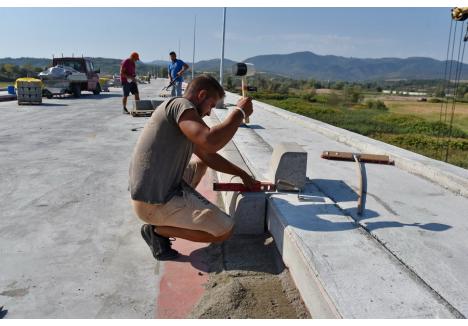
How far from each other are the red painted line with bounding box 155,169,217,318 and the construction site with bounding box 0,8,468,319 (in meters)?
0.01

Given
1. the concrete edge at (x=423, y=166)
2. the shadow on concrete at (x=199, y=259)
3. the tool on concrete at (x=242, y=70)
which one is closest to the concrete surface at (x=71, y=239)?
the shadow on concrete at (x=199, y=259)

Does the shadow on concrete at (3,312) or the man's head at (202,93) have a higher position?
the man's head at (202,93)

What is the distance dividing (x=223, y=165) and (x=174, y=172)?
0.53m

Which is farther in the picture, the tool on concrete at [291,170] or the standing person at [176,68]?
the standing person at [176,68]

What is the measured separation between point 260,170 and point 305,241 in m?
1.96

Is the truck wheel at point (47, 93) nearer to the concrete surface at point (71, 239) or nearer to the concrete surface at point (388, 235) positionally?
the concrete surface at point (71, 239)

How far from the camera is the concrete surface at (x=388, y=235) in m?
2.09

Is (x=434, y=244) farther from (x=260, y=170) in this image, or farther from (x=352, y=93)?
(x=352, y=93)

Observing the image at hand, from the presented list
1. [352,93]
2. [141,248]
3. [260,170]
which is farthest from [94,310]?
[352,93]

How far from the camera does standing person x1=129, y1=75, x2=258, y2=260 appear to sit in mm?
2914

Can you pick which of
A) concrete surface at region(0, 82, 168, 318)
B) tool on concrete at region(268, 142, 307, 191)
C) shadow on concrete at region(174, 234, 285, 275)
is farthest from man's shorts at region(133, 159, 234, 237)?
tool on concrete at region(268, 142, 307, 191)

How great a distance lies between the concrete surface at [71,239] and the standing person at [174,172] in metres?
A: 0.32

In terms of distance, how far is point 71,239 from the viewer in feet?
11.0

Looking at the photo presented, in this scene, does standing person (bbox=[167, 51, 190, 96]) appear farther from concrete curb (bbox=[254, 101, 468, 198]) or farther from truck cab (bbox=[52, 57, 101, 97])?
truck cab (bbox=[52, 57, 101, 97])
